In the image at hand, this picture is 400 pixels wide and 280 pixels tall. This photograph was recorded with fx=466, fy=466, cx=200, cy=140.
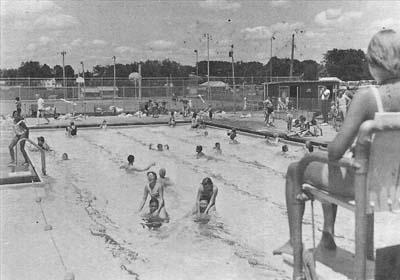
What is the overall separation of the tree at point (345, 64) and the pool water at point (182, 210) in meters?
61.3

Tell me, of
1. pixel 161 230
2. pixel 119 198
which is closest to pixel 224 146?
pixel 119 198

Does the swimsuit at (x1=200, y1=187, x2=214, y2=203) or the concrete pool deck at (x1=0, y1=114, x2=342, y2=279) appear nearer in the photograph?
the concrete pool deck at (x1=0, y1=114, x2=342, y2=279)

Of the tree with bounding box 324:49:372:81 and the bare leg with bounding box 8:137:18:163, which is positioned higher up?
the tree with bounding box 324:49:372:81

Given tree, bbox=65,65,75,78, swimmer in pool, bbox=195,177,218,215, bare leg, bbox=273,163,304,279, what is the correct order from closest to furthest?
bare leg, bbox=273,163,304,279
swimmer in pool, bbox=195,177,218,215
tree, bbox=65,65,75,78

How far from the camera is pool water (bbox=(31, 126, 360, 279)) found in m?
5.14

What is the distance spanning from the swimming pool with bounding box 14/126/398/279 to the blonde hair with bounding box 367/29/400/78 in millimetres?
2081

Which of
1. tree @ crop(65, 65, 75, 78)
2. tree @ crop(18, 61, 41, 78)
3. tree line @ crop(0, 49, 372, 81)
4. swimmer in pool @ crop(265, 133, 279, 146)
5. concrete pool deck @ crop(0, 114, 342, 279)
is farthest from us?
tree @ crop(65, 65, 75, 78)

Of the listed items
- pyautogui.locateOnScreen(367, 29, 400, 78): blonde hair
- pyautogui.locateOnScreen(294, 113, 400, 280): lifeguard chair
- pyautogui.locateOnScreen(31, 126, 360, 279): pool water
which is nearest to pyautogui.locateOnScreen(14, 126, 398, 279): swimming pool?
pyautogui.locateOnScreen(31, 126, 360, 279): pool water

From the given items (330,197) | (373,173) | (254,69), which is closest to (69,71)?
(254,69)

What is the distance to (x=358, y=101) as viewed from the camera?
2.21 m

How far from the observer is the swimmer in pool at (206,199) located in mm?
7180

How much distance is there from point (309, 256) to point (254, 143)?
47.0ft

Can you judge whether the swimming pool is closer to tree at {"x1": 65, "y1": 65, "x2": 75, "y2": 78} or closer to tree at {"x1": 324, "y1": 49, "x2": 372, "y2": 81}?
tree at {"x1": 324, "y1": 49, "x2": 372, "y2": 81}

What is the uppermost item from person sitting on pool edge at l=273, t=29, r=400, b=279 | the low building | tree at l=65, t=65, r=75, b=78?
tree at l=65, t=65, r=75, b=78
